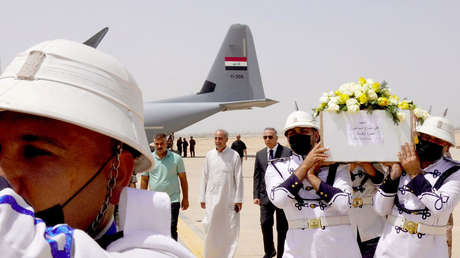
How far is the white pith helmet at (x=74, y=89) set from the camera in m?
0.87

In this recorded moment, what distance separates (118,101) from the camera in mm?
970

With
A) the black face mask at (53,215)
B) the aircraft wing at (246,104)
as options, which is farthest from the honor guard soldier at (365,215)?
the aircraft wing at (246,104)

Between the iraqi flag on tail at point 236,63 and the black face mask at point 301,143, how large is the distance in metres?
21.1

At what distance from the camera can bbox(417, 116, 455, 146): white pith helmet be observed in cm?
314

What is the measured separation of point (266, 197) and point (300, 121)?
2246 millimetres

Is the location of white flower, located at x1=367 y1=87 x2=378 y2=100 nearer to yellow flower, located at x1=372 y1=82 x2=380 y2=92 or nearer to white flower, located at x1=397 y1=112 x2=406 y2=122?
yellow flower, located at x1=372 y1=82 x2=380 y2=92

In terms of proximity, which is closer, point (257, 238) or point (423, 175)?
point (423, 175)

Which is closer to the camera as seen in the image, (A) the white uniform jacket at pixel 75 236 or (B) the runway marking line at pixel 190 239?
(A) the white uniform jacket at pixel 75 236

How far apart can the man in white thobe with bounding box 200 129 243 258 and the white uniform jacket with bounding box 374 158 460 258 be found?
2856 mm

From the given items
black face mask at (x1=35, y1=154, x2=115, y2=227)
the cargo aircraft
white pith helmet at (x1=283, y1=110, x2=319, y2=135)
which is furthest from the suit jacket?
the cargo aircraft

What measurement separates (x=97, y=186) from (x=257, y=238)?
5.74m

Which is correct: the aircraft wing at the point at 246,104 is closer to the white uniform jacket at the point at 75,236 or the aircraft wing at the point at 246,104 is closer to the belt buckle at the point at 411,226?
the belt buckle at the point at 411,226

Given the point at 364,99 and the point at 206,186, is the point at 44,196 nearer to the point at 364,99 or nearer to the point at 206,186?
the point at 364,99

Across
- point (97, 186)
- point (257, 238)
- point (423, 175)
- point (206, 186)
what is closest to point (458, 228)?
point (257, 238)
